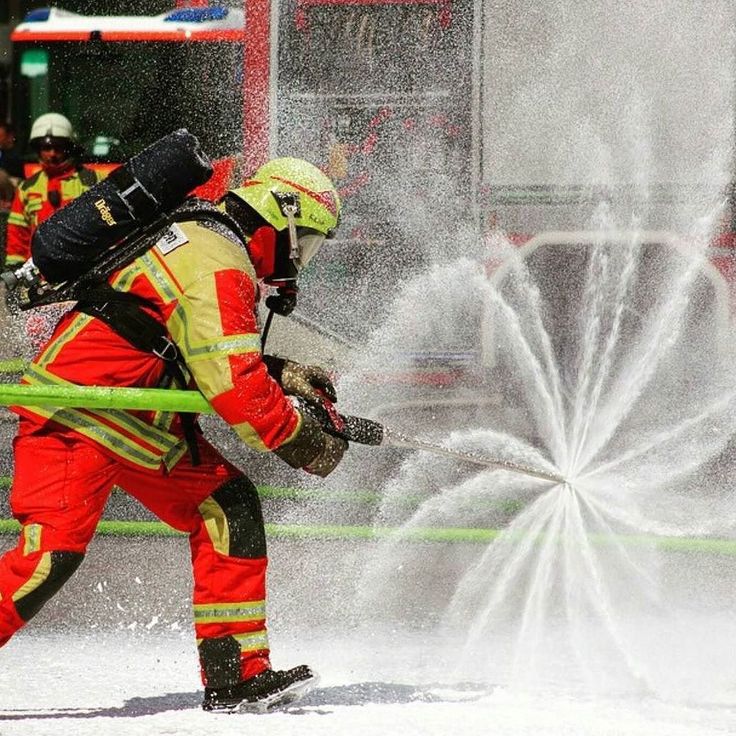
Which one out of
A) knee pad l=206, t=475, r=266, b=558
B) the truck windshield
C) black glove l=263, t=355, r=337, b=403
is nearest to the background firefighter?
the truck windshield

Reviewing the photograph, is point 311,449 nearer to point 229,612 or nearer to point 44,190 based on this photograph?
point 229,612

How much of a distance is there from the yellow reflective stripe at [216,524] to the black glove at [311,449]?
0.76 feet

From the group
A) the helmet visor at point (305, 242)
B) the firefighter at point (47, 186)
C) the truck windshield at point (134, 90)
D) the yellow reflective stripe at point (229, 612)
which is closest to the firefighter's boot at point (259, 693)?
the yellow reflective stripe at point (229, 612)

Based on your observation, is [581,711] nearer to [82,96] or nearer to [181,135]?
[181,135]

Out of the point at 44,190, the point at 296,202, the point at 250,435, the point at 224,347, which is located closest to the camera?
the point at 224,347

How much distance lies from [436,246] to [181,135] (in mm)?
5561

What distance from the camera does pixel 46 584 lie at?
13.2ft

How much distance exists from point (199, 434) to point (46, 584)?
0.54m

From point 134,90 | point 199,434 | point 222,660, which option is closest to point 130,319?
point 199,434

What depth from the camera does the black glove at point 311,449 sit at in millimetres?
4125

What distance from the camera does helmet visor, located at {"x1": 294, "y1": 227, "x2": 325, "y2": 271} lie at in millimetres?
4328

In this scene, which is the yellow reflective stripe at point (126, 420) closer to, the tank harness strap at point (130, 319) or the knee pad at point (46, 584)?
the tank harness strap at point (130, 319)

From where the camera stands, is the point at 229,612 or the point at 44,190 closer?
the point at 229,612

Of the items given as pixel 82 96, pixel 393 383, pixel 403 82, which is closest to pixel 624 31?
pixel 403 82
